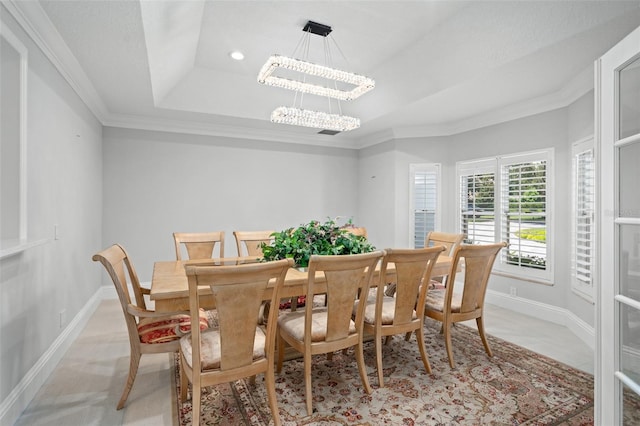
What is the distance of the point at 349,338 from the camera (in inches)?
87.4

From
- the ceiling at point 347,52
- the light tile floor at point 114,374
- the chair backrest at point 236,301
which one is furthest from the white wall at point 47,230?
the chair backrest at point 236,301

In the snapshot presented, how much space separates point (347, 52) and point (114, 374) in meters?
3.78

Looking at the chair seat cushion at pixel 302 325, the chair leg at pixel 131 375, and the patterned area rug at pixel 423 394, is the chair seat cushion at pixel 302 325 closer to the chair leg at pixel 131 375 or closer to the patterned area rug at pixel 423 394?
the patterned area rug at pixel 423 394

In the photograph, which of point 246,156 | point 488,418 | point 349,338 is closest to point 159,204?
point 246,156

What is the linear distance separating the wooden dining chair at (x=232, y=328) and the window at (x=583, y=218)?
3.15m

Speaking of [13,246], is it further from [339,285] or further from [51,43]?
[339,285]

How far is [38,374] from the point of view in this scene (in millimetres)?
2277

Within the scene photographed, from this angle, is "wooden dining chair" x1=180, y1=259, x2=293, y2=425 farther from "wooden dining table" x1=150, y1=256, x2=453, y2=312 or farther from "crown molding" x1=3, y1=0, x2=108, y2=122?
"crown molding" x1=3, y1=0, x2=108, y2=122

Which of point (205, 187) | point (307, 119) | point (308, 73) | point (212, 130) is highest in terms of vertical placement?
point (212, 130)

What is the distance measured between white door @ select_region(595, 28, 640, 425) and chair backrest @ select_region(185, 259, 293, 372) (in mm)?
1682

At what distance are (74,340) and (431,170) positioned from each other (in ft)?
16.5

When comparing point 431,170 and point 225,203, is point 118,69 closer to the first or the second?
point 225,203

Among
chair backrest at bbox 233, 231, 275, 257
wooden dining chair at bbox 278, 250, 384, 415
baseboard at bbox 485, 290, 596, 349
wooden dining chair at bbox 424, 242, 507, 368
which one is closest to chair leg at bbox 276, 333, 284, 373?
wooden dining chair at bbox 278, 250, 384, 415

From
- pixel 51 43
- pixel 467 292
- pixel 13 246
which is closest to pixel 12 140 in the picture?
pixel 13 246
